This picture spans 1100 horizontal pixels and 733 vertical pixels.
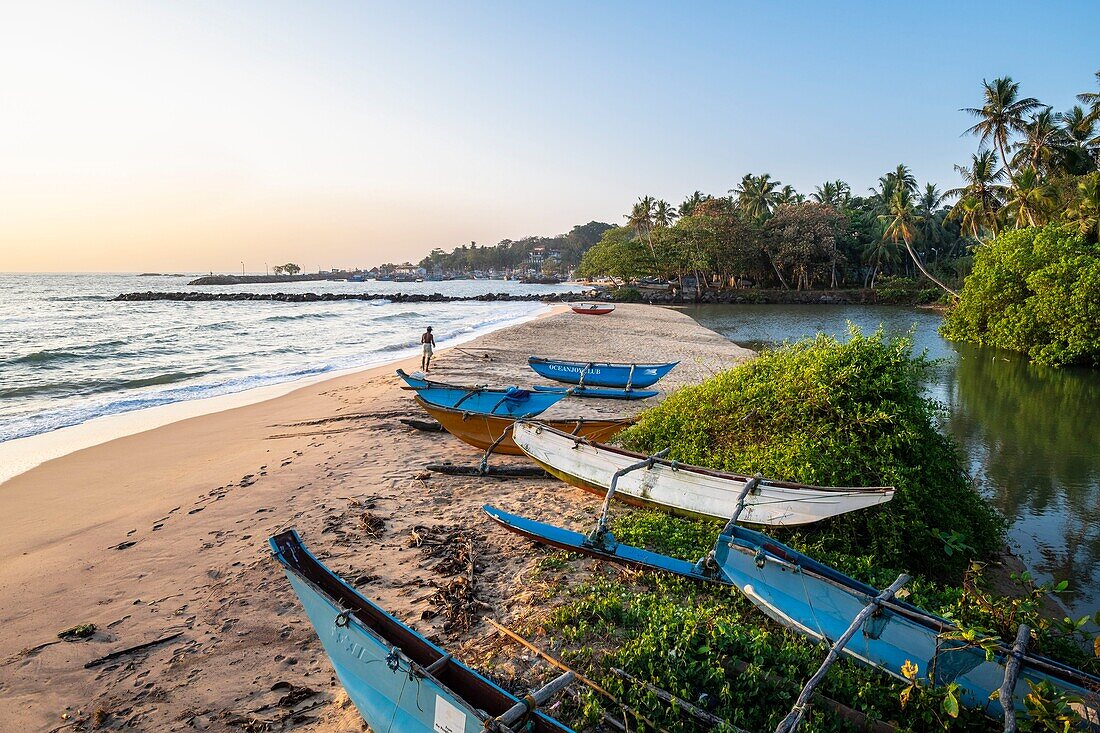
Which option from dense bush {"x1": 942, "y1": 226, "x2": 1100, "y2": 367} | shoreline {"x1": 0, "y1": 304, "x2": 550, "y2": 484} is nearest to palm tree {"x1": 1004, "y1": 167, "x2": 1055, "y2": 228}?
dense bush {"x1": 942, "y1": 226, "x2": 1100, "y2": 367}

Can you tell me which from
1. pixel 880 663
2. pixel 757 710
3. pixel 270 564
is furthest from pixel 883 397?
pixel 270 564

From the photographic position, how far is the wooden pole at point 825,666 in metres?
3.17

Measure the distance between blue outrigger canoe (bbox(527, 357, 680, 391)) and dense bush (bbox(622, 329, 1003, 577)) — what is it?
6292 mm

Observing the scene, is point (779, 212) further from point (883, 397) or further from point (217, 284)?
point (217, 284)

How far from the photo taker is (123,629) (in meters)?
5.10

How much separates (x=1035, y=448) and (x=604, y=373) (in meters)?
9.20

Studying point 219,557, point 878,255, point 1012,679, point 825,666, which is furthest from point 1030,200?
point 219,557

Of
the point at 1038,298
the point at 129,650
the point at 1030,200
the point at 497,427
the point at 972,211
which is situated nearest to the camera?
the point at 129,650

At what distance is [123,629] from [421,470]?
421cm

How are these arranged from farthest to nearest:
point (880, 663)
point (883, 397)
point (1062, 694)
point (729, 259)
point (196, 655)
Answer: point (729, 259)
point (883, 397)
point (196, 655)
point (880, 663)
point (1062, 694)

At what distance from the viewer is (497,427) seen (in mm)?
9156

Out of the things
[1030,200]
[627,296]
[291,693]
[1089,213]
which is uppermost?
[1030,200]

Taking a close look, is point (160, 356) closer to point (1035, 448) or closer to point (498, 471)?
point (498, 471)

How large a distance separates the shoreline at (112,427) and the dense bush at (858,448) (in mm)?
11297
